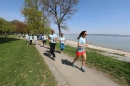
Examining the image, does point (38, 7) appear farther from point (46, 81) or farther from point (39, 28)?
point (46, 81)

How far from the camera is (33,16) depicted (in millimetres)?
28203

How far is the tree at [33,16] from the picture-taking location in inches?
1095

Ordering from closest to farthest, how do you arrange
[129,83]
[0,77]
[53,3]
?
[129,83] → [0,77] → [53,3]

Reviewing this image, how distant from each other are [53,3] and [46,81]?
25.4 m

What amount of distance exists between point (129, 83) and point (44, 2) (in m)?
26.6

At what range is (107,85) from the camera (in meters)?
3.97

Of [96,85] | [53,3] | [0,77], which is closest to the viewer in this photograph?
[96,85]

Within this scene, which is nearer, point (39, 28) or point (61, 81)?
point (61, 81)

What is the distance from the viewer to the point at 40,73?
4.92 metres

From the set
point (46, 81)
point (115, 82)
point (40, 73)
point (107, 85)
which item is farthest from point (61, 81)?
point (115, 82)

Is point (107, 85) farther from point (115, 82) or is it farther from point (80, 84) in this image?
point (80, 84)

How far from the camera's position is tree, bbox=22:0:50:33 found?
27814 mm

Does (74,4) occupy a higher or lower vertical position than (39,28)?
higher

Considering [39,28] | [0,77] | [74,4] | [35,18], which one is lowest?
[0,77]
